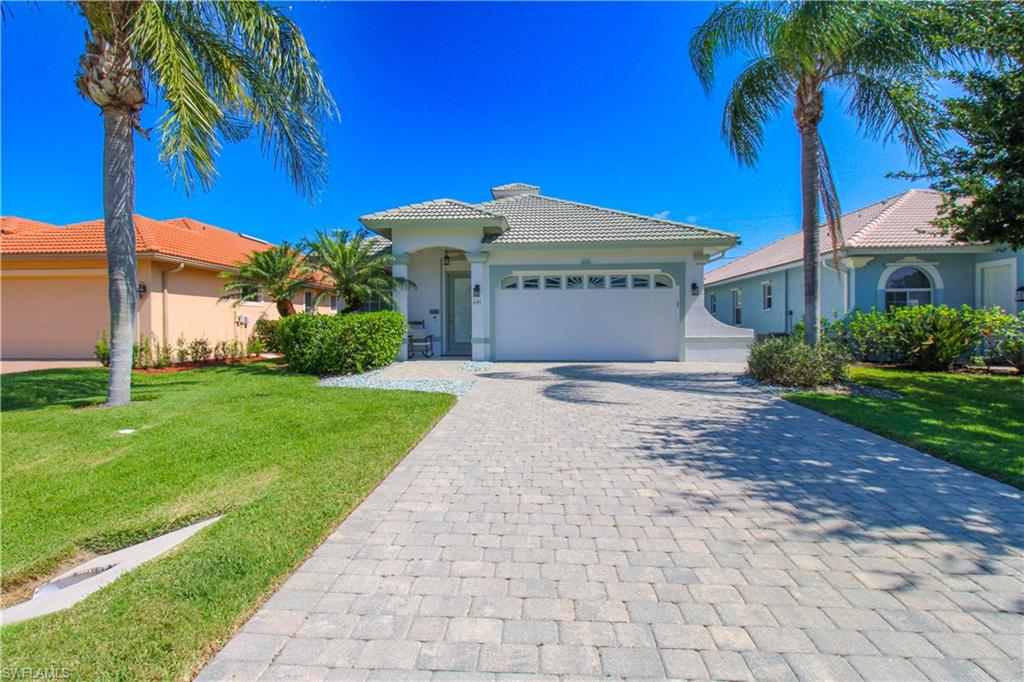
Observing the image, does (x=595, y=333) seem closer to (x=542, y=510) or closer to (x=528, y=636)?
(x=542, y=510)

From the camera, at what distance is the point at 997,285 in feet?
45.5

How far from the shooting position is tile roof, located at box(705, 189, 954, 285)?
1395cm

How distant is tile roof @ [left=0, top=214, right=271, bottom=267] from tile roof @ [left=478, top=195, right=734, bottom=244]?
8.98 meters

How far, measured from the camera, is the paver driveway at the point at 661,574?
2.11 meters

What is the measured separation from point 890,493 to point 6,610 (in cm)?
658

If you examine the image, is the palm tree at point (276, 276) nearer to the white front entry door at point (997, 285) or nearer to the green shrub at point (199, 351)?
the green shrub at point (199, 351)

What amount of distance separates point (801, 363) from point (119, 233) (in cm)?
1317

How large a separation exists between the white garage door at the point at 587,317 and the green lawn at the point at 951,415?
17.1ft

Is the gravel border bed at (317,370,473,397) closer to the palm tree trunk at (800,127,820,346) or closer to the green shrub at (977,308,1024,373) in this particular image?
the palm tree trunk at (800,127,820,346)

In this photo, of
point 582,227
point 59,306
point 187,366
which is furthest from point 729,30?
point 59,306

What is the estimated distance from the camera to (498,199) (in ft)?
65.3

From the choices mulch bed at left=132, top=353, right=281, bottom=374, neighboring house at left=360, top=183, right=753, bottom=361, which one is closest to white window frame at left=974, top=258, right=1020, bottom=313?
neighboring house at left=360, top=183, right=753, bottom=361

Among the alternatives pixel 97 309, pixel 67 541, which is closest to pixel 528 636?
pixel 67 541

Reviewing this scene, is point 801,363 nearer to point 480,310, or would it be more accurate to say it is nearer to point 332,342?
point 480,310
